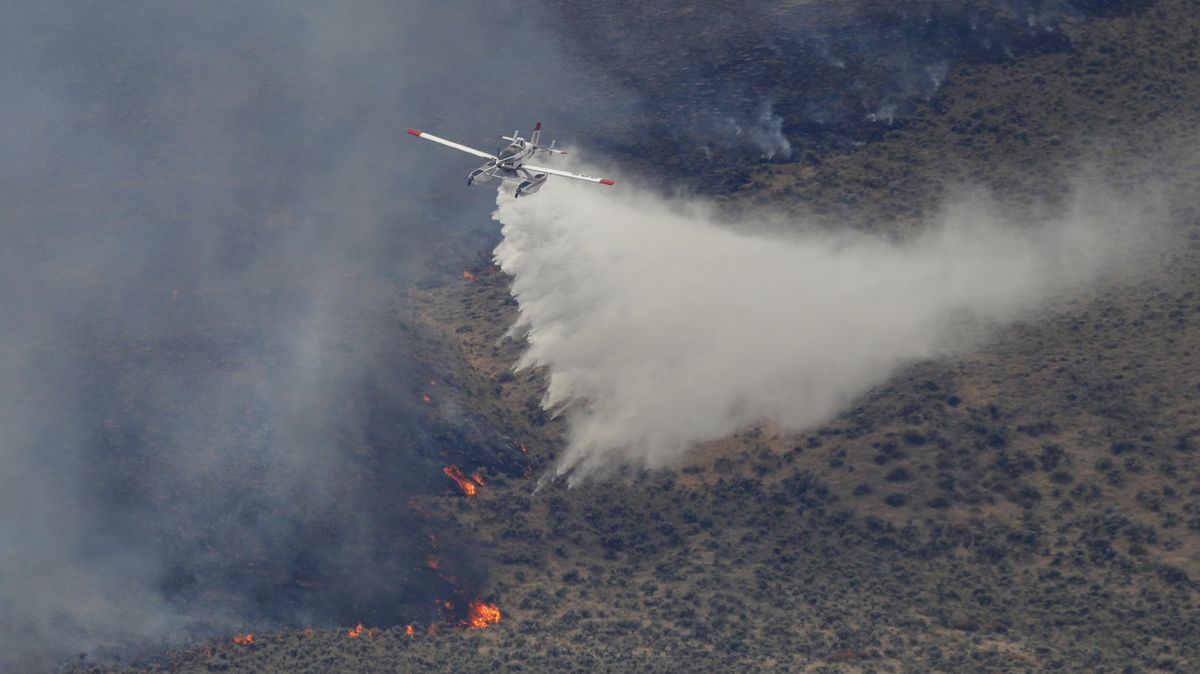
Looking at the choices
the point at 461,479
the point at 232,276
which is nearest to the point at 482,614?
the point at 461,479

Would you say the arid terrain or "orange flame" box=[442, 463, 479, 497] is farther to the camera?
"orange flame" box=[442, 463, 479, 497]

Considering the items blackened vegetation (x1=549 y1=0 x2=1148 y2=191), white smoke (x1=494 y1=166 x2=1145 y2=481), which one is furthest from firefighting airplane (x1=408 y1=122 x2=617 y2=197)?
blackened vegetation (x1=549 y1=0 x2=1148 y2=191)

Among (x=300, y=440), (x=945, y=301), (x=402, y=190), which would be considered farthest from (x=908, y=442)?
(x=402, y=190)

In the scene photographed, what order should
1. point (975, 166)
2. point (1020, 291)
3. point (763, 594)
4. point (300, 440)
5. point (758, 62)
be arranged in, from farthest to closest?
point (758, 62) < point (975, 166) < point (1020, 291) < point (300, 440) < point (763, 594)

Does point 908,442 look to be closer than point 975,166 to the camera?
Yes

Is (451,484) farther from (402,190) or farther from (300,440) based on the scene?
(402,190)

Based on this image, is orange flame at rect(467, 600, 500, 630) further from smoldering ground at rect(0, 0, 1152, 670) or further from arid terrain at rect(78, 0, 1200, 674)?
smoldering ground at rect(0, 0, 1152, 670)

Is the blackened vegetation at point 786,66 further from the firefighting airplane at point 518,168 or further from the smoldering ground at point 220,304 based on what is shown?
the firefighting airplane at point 518,168

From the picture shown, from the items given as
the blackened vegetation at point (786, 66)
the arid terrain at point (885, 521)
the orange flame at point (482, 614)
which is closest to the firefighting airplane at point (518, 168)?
→ the arid terrain at point (885, 521)
